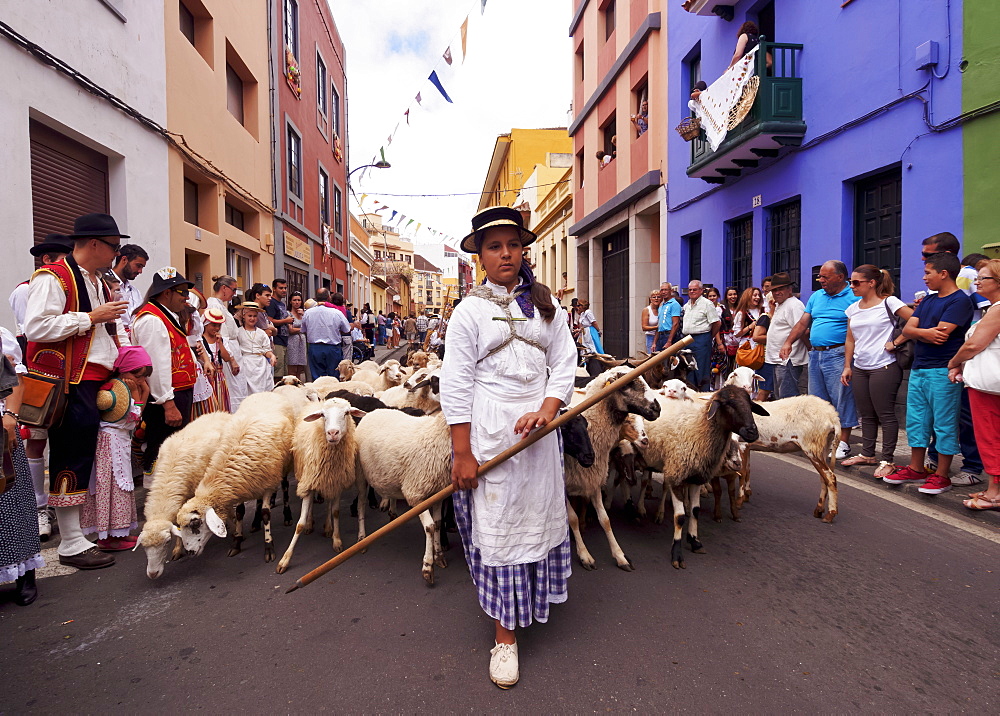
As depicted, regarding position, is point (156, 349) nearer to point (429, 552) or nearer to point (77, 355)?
point (77, 355)

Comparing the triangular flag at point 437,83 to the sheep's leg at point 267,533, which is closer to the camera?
the sheep's leg at point 267,533

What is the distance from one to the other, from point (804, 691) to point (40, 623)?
384 cm

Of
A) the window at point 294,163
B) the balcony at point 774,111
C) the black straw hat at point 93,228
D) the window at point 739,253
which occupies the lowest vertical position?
the black straw hat at point 93,228

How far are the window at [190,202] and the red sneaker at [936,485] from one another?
38.6 ft

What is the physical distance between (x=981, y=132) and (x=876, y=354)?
366 cm

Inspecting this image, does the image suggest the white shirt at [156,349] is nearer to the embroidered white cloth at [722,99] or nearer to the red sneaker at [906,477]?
the red sneaker at [906,477]

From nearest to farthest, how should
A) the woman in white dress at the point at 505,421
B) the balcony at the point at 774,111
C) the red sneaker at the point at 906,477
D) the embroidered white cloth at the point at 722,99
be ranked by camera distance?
the woman in white dress at the point at 505,421 < the red sneaker at the point at 906,477 < the balcony at the point at 774,111 < the embroidered white cloth at the point at 722,99

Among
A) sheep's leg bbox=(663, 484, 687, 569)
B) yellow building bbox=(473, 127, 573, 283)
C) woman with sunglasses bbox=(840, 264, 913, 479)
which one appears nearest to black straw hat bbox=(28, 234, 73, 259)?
sheep's leg bbox=(663, 484, 687, 569)

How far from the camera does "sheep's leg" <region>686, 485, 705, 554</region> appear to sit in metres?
4.01

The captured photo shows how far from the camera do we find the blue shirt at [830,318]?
6203 mm

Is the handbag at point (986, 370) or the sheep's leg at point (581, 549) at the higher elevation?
the handbag at point (986, 370)

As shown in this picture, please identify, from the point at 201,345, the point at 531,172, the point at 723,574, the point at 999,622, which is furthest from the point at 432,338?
the point at 531,172

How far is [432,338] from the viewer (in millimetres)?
14164

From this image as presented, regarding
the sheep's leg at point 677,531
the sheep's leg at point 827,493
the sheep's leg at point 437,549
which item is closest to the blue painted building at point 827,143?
the sheep's leg at point 827,493
